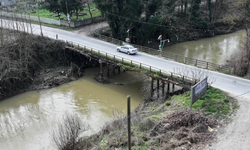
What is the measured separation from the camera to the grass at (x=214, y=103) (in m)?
18.8

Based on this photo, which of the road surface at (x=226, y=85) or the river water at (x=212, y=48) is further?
the river water at (x=212, y=48)

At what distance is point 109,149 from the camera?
1634cm

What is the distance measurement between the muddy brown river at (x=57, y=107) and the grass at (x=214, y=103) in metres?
8.34

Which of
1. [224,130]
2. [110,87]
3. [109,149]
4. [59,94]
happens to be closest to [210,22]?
[110,87]

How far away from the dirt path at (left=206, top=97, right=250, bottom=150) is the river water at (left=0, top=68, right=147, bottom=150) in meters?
9.92

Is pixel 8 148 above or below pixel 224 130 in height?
below

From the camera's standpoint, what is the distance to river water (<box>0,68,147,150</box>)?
22.3 m

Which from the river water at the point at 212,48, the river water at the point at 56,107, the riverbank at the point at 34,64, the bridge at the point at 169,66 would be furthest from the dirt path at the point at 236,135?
the river water at the point at 212,48

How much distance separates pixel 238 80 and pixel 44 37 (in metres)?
28.5

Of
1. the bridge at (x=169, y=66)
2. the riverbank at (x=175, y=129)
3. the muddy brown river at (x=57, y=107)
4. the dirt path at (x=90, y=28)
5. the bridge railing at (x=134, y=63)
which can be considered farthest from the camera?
the dirt path at (x=90, y=28)

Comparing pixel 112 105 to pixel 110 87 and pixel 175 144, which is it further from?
pixel 175 144

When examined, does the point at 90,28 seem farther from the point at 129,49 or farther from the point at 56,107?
the point at 56,107

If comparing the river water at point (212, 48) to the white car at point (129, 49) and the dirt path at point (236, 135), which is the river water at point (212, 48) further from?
the dirt path at point (236, 135)

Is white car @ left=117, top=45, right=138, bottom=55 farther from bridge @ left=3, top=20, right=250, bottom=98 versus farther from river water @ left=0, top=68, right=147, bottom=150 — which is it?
river water @ left=0, top=68, right=147, bottom=150
